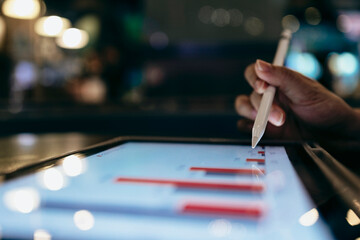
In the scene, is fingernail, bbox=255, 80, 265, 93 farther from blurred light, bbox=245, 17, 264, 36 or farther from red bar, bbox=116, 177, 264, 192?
blurred light, bbox=245, 17, 264, 36

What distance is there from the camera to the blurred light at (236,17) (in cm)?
305

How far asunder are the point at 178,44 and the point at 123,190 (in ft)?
9.64

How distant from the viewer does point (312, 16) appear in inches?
129

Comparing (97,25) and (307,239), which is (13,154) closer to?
(307,239)

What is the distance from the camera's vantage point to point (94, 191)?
0.29 metres

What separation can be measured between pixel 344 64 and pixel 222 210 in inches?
165

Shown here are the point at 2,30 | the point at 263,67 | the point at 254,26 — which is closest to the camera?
the point at 263,67

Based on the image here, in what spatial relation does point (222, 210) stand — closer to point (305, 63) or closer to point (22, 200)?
point (22, 200)

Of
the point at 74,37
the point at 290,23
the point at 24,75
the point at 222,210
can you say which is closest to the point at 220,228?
the point at 222,210

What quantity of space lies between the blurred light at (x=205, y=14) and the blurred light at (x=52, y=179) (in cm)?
289

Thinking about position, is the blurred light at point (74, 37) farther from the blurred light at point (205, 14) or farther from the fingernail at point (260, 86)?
the fingernail at point (260, 86)

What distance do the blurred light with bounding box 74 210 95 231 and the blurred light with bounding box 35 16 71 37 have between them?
4499 millimetres

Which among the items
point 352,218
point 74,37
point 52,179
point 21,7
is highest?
point 74,37

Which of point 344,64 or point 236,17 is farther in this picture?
point 344,64
